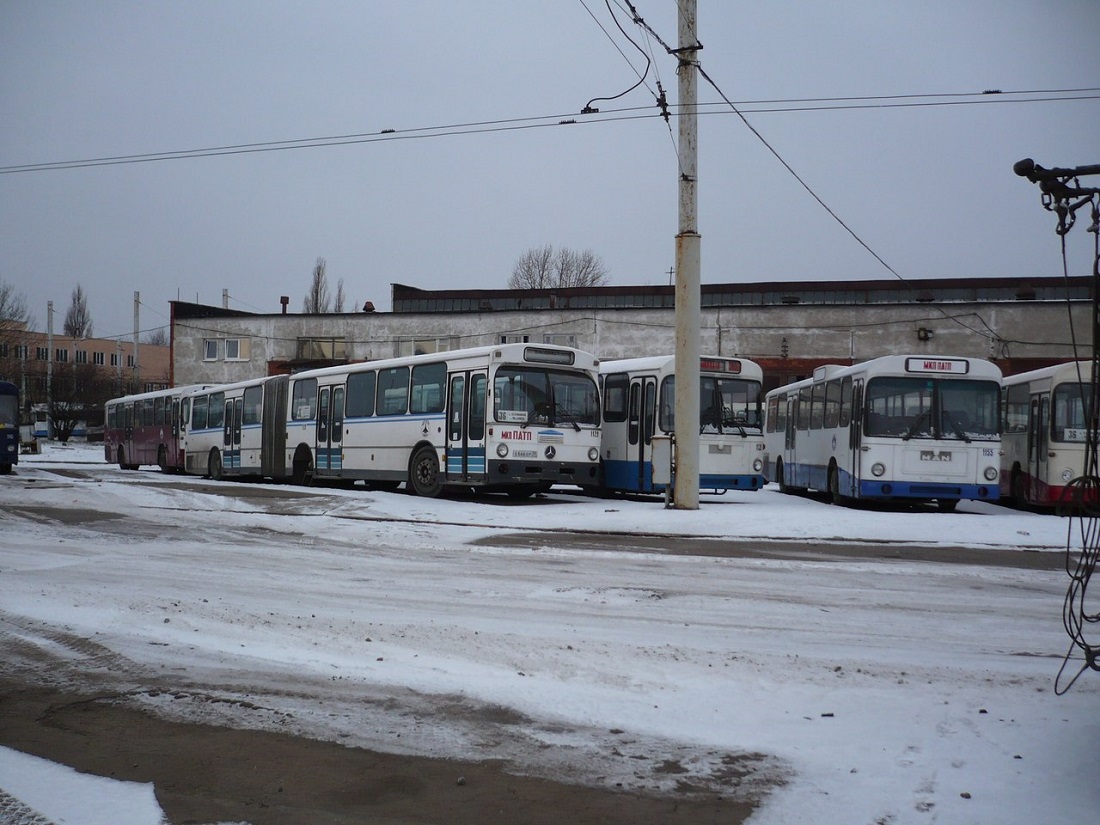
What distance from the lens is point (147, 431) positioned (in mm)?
39312

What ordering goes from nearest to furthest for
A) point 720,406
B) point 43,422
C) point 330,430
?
point 720,406 → point 330,430 → point 43,422

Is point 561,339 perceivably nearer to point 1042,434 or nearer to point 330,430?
point 330,430

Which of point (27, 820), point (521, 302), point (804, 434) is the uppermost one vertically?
point (521, 302)

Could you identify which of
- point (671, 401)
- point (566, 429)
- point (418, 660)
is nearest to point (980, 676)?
point (418, 660)

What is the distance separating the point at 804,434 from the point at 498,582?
56.7 ft

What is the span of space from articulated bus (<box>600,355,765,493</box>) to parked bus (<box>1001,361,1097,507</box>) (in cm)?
503

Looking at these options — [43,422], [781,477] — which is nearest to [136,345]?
[43,422]

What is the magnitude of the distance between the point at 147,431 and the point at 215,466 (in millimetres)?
8241

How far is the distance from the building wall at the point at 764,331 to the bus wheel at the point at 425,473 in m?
32.6

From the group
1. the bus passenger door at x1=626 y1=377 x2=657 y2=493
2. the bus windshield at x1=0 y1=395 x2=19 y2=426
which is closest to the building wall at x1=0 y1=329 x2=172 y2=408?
the bus windshield at x1=0 y1=395 x2=19 y2=426

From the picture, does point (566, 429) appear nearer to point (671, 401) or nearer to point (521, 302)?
point (671, 401)

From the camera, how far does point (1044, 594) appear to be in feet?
29.8

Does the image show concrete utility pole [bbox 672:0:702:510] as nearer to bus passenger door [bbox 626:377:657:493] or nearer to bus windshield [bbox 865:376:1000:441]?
bus passenger door [bbox 626:377:657:493]

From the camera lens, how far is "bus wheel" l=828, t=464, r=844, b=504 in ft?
70.8
